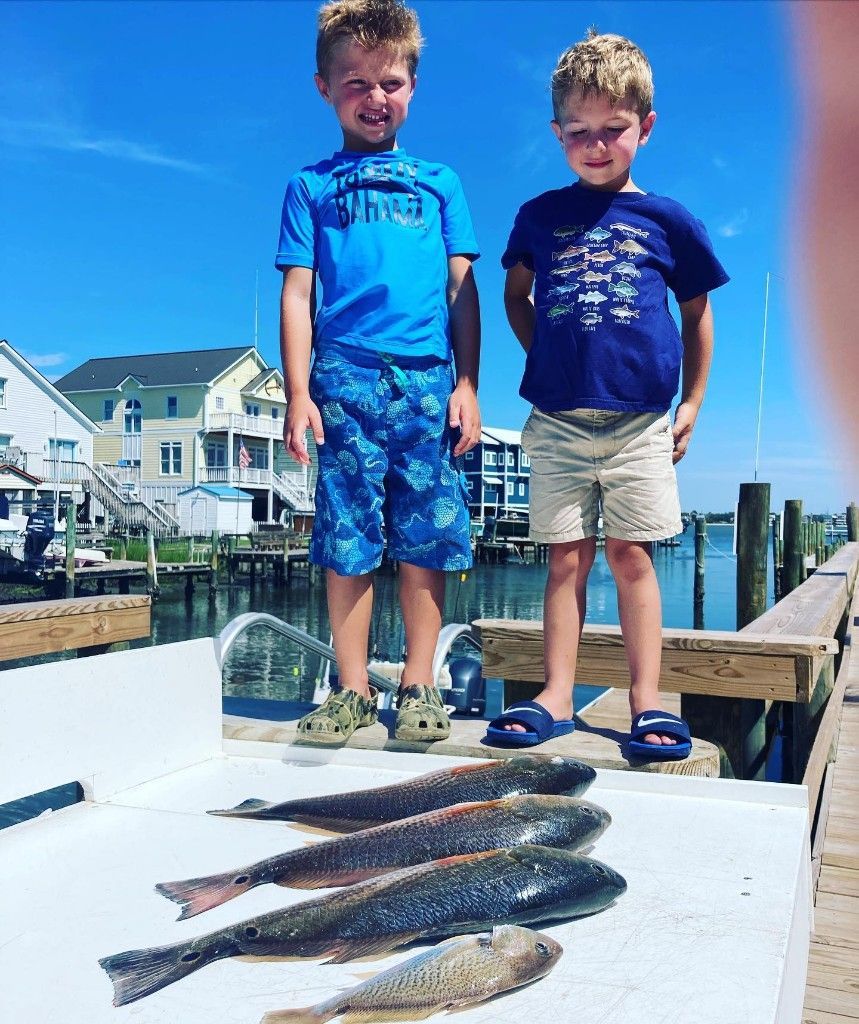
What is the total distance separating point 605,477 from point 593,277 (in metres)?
0.58

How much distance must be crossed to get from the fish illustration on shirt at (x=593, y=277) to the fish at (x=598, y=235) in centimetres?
9

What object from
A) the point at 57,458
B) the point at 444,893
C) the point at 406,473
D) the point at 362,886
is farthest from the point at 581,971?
the point at 57,458

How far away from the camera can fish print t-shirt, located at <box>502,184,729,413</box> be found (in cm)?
262

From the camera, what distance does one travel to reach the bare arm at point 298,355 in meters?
2.69

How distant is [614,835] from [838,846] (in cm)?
289

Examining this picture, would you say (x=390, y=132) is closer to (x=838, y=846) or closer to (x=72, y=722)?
(x=72, y=722)

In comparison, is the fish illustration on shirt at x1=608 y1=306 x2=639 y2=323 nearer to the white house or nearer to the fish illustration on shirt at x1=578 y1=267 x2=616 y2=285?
the fish illustration on shirt at x1=578 y1=267 x2=616 y2=285

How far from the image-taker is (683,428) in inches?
110

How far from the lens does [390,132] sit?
2914 millimetres

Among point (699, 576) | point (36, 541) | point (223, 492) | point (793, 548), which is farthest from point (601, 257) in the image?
point (223, 492)


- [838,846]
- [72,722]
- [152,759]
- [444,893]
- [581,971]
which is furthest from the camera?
[838,846]

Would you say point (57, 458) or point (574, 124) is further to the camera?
point (57, 458)

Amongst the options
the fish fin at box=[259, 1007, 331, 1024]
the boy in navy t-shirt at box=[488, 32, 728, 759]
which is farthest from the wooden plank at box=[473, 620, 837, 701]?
the fish fin at box=[259, 1007, 331, 1024]

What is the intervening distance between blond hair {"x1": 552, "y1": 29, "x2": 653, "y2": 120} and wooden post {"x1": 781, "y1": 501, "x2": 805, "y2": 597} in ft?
42.0
